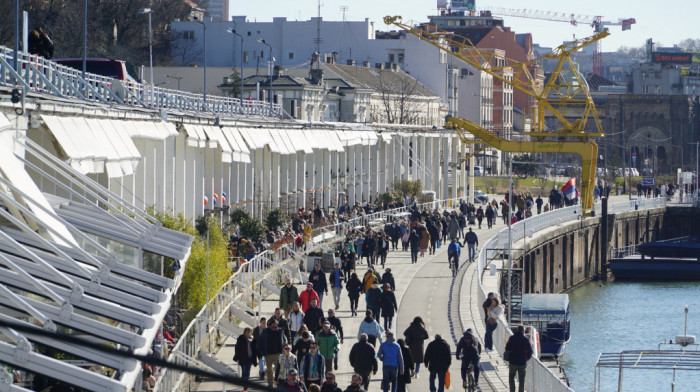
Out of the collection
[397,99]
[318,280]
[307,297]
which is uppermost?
[397,99]

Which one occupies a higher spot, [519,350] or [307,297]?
[307,297]


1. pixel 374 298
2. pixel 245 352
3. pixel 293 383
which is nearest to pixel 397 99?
pixel 374 298

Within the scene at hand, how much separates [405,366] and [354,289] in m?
9.04

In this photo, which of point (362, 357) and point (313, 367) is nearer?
point (313, 367)

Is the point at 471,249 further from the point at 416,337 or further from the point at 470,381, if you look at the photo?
the point at 470,381

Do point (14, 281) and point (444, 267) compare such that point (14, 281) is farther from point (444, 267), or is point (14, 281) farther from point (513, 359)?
point (444, 267)

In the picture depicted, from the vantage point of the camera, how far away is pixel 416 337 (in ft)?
77.1

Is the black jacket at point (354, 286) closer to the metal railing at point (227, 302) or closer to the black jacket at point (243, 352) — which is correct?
the metal railing at point (227, 302)

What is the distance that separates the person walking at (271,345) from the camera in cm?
2205

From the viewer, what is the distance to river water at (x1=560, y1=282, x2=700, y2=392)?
42.6 meters

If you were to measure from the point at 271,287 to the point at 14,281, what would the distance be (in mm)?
18178

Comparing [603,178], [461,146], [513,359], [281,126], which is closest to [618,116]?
[603,178]

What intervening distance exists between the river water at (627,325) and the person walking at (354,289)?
35.8 feet

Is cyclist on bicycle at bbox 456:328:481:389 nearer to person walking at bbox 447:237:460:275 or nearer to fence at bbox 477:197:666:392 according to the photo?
fence at bbox 477:197:666:392
